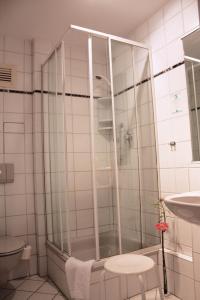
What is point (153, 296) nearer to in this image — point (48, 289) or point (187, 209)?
point (48, 289)

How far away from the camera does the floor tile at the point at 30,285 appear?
2.27m

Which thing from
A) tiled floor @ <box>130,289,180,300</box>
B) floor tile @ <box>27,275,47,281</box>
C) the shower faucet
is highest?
the shower faucet

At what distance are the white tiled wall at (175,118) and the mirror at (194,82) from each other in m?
0.04

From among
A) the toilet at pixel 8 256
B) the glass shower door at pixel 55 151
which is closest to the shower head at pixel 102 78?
the glass shower door at pixel 55 151

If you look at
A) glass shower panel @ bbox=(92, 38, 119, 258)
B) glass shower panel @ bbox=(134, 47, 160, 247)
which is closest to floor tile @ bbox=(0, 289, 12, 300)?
glass shower panel @ bbox=(92, 38, 119, 258)

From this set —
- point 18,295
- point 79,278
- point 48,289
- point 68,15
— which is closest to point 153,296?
point 79,278

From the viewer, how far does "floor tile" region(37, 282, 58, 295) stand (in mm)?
2195

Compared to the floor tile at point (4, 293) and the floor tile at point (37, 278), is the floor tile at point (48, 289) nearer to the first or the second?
the floor tile at point (37, 278)

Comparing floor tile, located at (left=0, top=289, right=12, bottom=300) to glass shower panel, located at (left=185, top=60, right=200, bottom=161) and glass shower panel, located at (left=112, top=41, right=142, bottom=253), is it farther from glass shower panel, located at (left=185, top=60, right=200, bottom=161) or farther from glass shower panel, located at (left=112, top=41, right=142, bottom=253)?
glass shower panel, located at (left=185, top=60, right=200, bottom=161)

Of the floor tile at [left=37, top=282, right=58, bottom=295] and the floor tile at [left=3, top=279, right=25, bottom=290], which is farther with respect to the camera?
the floor tile at [left=3, top=279, right=25, bottom=290]

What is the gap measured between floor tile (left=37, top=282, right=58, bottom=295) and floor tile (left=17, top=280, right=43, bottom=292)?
0.05 metres

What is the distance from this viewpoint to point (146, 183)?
2293mm

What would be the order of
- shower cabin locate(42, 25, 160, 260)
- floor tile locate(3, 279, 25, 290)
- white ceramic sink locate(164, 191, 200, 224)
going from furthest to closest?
floor tile locate(3, 279, 25, 290)
shower cabin locate(42, 25, 160, 260)
white ceramic sink locate(164, 191, 200, 224)

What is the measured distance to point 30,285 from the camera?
234 centimetres
